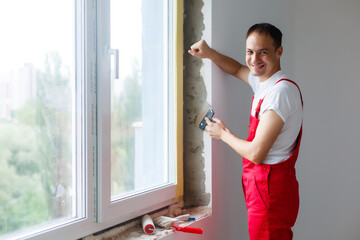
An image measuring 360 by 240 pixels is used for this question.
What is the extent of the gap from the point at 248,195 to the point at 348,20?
2401 mm

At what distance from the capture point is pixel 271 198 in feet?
5.39

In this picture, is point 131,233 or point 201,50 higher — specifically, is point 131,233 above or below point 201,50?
below

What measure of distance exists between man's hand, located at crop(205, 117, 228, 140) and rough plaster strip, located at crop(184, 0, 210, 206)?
0.41ft

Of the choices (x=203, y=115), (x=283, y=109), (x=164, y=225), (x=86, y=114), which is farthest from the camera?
(x=203, y=115)

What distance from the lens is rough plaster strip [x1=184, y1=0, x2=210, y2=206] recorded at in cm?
200

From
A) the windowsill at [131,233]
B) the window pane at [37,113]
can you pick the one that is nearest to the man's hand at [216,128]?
the windowsill at [131,233]

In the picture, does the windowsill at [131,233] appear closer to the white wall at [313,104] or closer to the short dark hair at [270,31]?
the white wall at [313,104]

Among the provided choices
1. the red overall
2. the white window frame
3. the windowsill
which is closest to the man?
the red overall

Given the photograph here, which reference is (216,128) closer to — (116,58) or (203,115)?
(203,115)

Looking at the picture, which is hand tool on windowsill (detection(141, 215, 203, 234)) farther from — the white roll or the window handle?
the window handle

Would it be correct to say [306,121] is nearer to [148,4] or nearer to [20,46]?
[148,4]

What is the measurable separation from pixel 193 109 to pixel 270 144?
0.58 meters

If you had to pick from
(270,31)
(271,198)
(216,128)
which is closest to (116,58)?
(216,128)

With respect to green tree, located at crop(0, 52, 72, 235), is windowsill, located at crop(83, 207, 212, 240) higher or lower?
lower
